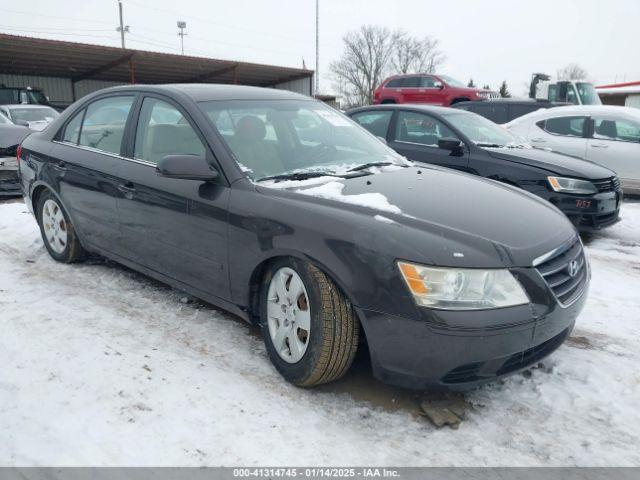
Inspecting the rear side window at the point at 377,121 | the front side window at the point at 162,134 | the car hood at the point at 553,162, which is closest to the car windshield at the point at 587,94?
the car hood at the point at 553,162

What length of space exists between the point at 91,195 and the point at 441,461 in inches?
122

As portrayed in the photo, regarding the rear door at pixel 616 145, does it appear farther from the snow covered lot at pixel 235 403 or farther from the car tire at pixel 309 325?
the car tire at pixel 309 325

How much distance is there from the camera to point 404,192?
2965 millimetres

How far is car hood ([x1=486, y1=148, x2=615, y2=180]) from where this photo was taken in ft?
19.0

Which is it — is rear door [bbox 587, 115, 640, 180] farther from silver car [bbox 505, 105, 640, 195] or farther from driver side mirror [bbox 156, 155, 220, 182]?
driver side mirror [bbox 156, 155, 220, 182]

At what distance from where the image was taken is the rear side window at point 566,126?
858 centimetres

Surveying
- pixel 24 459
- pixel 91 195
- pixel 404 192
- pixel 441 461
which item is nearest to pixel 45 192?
pixel 91 195

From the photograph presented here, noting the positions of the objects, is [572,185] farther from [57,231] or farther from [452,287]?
[57,231]

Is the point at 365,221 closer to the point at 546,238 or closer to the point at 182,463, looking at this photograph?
the point at 546,238

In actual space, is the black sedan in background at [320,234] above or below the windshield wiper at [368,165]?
below

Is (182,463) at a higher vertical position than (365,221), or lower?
lower

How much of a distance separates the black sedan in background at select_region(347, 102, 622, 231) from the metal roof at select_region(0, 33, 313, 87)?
19403 mm

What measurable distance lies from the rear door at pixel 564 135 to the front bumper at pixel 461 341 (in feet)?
22.5

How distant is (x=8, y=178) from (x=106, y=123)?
397 centimetres
